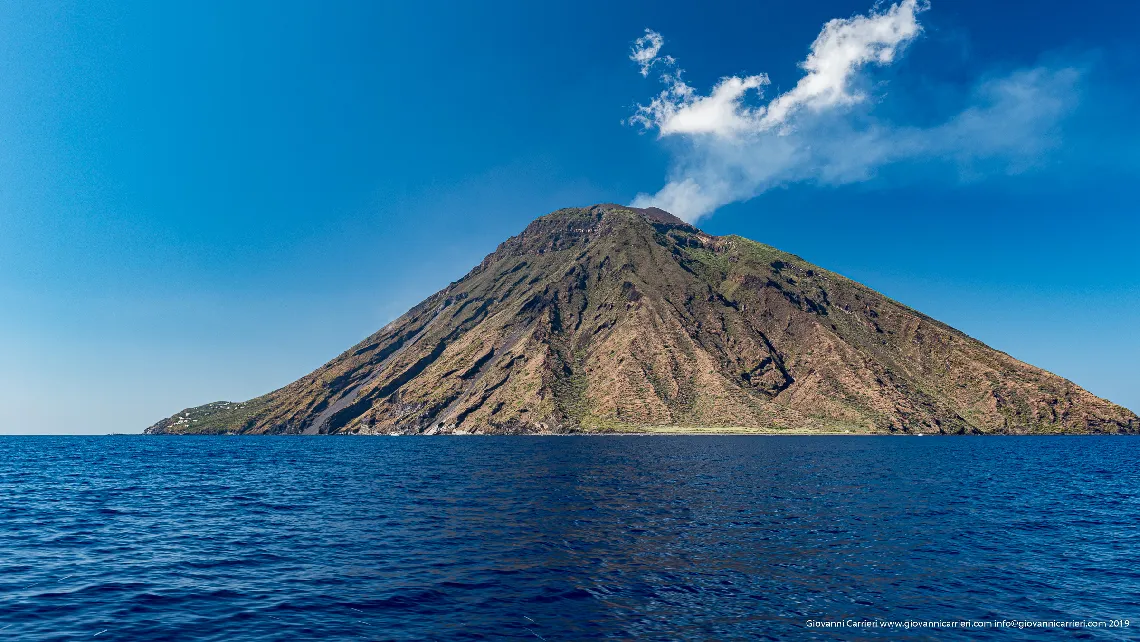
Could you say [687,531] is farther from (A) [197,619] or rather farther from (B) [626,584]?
(A) [197,619]

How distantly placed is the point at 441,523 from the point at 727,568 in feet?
76.0

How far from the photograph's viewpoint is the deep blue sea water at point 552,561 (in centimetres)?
2253

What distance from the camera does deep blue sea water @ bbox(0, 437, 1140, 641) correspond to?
22.5m

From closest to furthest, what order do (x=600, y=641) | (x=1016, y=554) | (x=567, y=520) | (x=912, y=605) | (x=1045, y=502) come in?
(x=600, y=641)
(x=912, y=605)
(x=1016, y=554)
(x=567, y=520)
(x=1045, y=502)

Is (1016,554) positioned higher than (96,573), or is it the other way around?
(96,573)

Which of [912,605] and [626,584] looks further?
[626,584]

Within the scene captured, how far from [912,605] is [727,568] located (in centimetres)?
912

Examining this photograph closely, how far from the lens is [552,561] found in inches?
1267

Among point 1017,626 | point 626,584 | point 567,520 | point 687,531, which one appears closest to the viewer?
point 1017,626

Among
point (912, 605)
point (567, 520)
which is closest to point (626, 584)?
point (912, 605)

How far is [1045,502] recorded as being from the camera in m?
58.5

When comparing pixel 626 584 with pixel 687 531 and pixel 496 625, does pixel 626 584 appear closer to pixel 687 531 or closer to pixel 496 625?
pixel 496 625

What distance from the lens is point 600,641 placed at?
66.9 feet

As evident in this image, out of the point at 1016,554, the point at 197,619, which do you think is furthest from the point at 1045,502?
the point at 197,619
